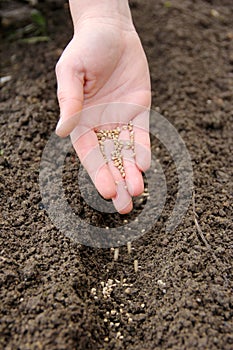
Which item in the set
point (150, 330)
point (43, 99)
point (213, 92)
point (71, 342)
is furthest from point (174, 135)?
point (71, 342)

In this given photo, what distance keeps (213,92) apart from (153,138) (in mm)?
442

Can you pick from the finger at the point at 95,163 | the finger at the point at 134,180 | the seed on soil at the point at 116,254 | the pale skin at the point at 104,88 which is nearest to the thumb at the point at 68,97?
the pale skin at the point at 104,88

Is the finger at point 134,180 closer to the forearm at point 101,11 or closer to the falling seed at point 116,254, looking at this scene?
the falling seed at point 116,254

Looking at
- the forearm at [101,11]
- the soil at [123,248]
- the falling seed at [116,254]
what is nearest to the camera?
the soil at [123,248]

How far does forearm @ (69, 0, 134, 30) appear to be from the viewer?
1.93 meters

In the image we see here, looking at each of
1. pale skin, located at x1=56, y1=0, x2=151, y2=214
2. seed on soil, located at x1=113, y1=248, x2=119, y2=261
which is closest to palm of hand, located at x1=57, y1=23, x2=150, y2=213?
pale skin, located at x1=56, y1=0, x2=151, y2=214

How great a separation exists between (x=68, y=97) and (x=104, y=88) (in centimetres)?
34

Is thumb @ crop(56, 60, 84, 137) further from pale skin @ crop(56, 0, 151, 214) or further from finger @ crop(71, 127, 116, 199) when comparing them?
finger @ crop(71, 127, 116, 199)

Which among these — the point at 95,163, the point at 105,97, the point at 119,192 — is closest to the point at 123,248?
the point at 119,192

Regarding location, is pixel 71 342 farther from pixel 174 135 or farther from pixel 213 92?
pixel 213 92

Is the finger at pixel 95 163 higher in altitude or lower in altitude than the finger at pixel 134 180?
higher

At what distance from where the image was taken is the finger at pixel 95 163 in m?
1.71

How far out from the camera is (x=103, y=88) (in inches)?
75.7

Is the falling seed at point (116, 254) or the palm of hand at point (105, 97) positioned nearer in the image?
the palm of hand at point (105, 97)
